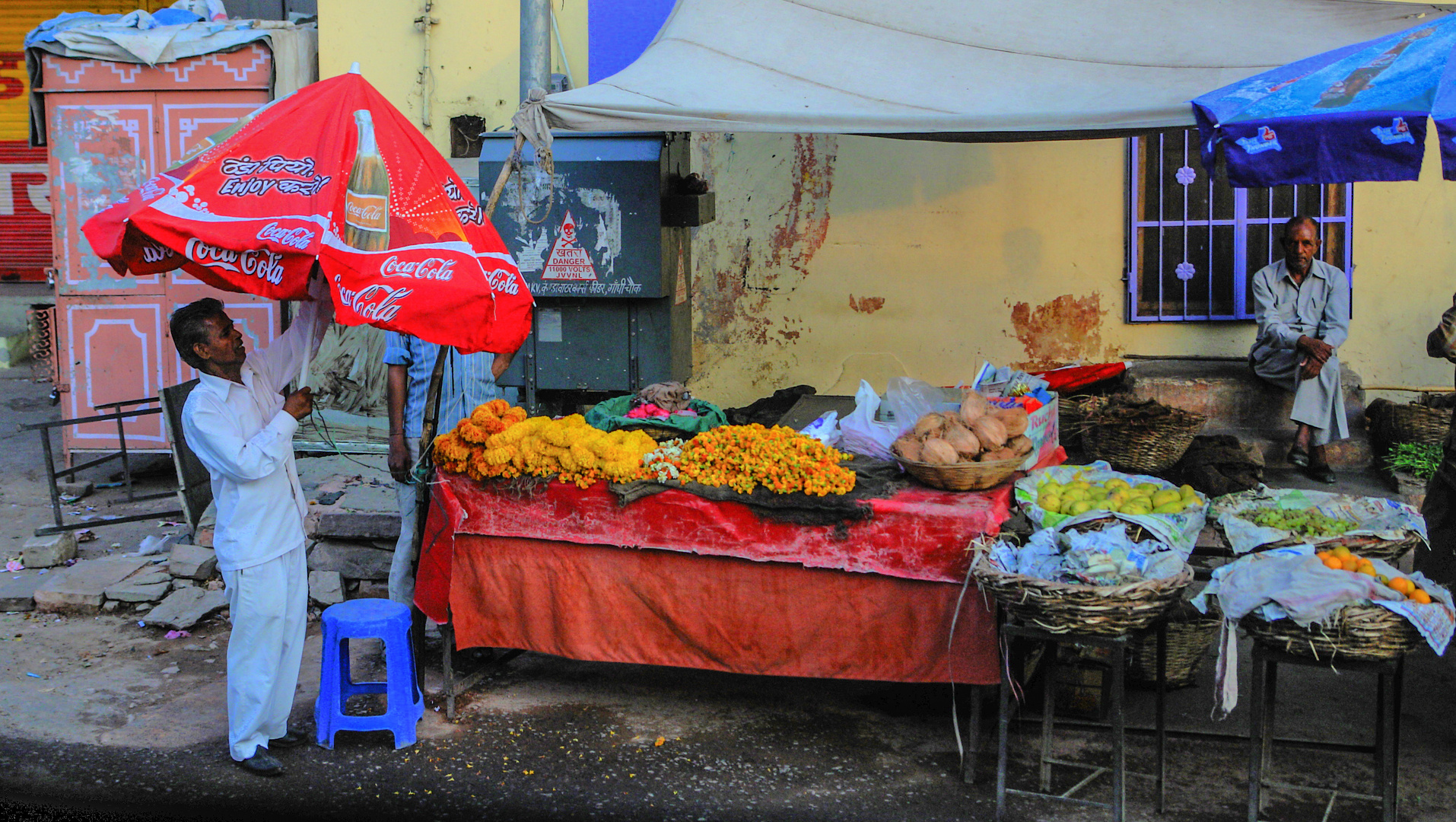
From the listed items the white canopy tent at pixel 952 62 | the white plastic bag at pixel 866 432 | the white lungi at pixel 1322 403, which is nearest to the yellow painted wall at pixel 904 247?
the white lungi at pixel 1322 403

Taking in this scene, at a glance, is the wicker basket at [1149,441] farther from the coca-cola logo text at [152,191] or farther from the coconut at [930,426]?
the coca-cola logo text at [152,191]

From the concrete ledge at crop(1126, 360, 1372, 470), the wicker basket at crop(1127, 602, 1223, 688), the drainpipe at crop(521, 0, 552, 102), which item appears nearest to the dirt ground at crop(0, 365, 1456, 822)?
the wicker basket at crop(1127, 602, 1223, 688)

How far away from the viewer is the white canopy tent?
484 centimetres

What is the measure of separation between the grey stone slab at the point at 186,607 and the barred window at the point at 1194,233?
611cm

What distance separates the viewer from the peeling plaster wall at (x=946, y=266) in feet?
25.3

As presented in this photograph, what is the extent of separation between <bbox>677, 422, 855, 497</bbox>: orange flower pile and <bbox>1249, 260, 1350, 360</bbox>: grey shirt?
152 inches

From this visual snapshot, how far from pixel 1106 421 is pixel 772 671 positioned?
3.21m

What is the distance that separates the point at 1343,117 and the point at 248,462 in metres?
4.16

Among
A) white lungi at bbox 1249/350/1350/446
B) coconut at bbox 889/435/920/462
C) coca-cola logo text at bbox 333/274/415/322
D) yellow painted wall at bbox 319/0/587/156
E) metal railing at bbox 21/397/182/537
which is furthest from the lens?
yellow painted wall at bbox 319/0/587/156

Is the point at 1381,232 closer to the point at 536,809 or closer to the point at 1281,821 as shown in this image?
the point at 1281,821

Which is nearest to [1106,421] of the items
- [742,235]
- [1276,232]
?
[1276,232]

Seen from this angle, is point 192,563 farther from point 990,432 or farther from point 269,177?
point 990,432

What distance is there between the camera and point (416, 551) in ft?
17.5

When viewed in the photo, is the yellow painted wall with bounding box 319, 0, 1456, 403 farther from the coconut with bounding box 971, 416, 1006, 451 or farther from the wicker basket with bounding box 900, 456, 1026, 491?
the wicker basket with bounding box 900, 456, 1026, 491
